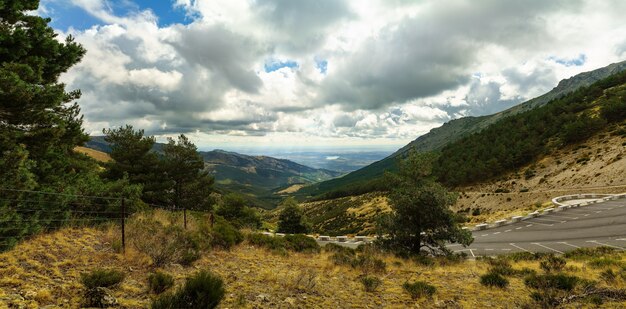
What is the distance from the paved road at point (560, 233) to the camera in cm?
2288

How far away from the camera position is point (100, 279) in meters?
6.55

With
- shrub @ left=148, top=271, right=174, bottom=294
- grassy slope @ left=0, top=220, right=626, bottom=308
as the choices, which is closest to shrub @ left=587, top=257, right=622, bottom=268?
grassy slope @ left=0, top=220, right=626, bottom=308

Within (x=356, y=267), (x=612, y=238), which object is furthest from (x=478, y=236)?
(x=356, y=267)

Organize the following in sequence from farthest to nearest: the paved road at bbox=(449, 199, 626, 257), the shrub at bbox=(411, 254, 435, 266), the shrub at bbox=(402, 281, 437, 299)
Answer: the paved road at bbox=(449, 199, 626, 257) < the shrub at bbox=(411, 254, 435, 266) < the shrub at bbox=(402, 281, 437, 299)

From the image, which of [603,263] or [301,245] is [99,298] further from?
[603,263]

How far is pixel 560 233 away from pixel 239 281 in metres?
31.2

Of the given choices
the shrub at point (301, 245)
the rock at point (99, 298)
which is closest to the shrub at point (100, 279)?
the rock at point (99, 298)

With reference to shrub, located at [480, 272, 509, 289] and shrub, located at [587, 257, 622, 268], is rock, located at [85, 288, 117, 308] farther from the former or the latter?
shrub, located at [587, 257, 622, 268]

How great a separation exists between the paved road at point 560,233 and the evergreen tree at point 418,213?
788 centimetres

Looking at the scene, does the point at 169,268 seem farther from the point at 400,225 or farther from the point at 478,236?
the point at 478,236

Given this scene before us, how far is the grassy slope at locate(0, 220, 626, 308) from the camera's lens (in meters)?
6.46

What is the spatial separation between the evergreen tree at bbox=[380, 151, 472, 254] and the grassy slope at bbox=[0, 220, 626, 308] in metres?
4.82

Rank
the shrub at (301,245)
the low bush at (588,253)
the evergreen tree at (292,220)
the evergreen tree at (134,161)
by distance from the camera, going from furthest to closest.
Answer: the evergreen tree at (292,220), the evergreen tree at (134,161), the shrub at (301,245), the low bush at (588,253)

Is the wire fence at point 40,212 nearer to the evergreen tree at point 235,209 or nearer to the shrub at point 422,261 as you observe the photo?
the shrub at point 422,261
